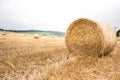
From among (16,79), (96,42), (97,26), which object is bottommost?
(16,79)

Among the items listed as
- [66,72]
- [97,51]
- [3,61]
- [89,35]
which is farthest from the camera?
[89,35]

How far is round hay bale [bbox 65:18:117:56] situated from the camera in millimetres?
8409

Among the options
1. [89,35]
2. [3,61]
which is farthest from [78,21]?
[3,61]

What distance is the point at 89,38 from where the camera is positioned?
8.95m

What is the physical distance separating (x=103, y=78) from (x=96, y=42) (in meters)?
3.66

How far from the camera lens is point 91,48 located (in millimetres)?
8672

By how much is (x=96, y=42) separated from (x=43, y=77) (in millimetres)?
4136

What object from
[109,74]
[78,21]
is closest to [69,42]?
[78,21]

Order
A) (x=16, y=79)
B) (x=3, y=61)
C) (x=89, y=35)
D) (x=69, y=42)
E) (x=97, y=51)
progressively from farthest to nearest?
1. (x=69, y=42)
2. (x=89, y=35)
3. (x=97, y=51)
4. (x=3, y=61)
5. (x=16, y=79)

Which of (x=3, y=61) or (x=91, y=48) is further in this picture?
(x=91, y=48)

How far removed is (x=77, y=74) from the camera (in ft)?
17.2

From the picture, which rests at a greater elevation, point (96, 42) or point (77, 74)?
point (96, 42)

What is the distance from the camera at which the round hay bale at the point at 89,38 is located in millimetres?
8409

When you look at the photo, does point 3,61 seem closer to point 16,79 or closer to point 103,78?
point 16,79
